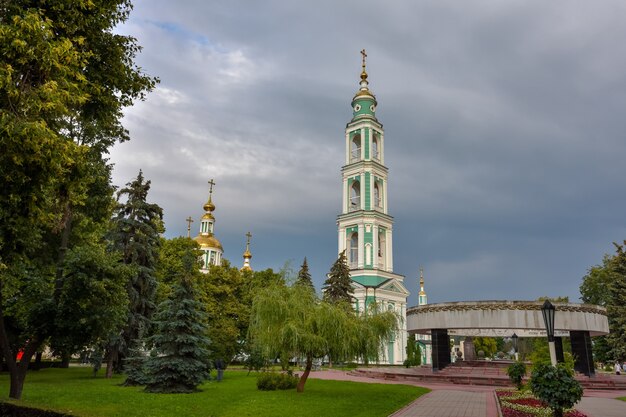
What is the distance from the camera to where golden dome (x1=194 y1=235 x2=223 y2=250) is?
219ft

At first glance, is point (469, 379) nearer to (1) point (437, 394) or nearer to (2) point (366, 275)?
(1) point (437, 394)

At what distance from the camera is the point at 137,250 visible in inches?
1084

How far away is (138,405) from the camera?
571 inches

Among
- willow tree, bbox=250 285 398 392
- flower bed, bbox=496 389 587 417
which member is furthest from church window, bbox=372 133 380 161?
flower bed, bbox=496 389 587 417

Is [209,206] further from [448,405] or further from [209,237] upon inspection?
[448,405]

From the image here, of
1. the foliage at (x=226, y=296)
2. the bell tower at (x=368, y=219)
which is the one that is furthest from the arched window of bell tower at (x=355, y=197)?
the foliage at (x=226, y=296)

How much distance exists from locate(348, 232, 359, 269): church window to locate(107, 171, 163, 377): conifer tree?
28.8 meters

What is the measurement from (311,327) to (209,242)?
52304 millimetres

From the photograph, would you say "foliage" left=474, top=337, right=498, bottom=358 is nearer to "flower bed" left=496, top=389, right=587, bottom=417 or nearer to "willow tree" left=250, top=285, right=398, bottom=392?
"flower bed" left=496, top=389, right=587, bottom=417

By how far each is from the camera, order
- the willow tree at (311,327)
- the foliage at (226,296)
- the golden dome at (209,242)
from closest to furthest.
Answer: the willow tree at (311,327) < the foliage at (226,296) < the golden dome at (209,242)

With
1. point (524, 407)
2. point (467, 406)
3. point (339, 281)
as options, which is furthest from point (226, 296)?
point (524, 407)

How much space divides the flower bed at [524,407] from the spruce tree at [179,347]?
439 inches

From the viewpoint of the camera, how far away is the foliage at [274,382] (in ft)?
63.6

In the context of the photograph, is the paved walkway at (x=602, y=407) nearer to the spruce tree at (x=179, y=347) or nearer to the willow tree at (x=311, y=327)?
the willow tree at (x=311, y=327)
